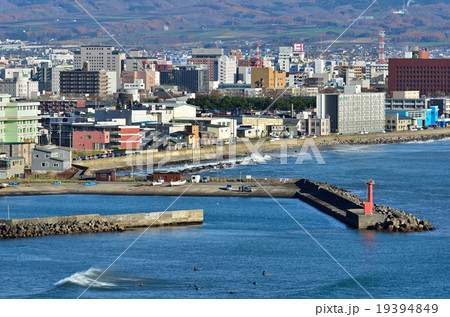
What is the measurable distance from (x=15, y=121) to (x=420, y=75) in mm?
26100

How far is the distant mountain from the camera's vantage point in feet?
329

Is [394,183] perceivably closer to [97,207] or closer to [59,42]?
[97,207]

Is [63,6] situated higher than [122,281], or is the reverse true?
[63,6]

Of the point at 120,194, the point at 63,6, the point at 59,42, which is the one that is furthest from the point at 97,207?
the point at 63,6

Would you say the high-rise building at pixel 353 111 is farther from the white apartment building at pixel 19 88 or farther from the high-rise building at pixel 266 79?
the high-rise building at pixel 266 79

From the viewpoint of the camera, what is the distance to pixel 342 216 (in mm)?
12711

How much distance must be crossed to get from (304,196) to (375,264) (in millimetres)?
4554

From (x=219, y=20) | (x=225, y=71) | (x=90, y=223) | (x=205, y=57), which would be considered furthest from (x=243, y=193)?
(x=219, y=20)

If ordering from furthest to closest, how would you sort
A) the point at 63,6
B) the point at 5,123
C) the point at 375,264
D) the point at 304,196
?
the point at 63,6 → the point at 5,123 → the point at 304,196 → the point at 375,264

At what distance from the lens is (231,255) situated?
34.0ft

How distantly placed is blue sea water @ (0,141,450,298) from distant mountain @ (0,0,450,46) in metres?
81.5

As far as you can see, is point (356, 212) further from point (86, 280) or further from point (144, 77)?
point (144, 77)

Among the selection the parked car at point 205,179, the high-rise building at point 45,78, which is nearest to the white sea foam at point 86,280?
the parked car at point 205,179

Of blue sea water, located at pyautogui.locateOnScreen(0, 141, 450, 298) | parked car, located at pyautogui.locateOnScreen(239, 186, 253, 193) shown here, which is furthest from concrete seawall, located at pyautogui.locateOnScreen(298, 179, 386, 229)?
parked car, located at pyautogui.locateOnScreen(239, 186, 253, 193)
